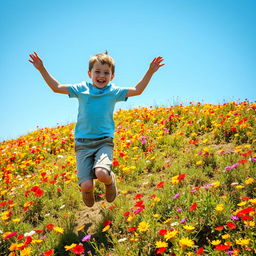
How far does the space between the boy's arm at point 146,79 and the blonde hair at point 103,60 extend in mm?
455

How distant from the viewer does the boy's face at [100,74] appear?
3730 mm

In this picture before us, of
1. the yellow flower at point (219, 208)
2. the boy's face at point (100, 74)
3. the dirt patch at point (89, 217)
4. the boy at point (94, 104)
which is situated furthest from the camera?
the boy's face at point (100, 74)

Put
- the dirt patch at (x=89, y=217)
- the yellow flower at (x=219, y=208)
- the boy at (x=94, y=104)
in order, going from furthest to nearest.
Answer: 1. the boy at (x=94, y=104)
2. the dirt patch at (x=89, y=217)
3. the yellow flower at (x=219, y=208)

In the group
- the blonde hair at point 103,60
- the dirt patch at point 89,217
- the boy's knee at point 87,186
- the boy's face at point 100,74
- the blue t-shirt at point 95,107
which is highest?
the blonde hair at point 103,60

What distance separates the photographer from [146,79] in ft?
12.4

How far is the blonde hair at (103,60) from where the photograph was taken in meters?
3.74

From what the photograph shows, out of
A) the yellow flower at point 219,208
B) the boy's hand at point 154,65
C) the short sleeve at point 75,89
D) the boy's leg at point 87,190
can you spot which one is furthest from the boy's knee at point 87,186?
the boy's hand at point 154,65

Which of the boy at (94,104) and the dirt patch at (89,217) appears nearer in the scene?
the dirt patch at (89,217)

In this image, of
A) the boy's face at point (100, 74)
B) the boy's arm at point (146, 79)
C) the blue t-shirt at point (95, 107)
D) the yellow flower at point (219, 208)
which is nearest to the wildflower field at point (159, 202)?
the yellow flower at point (219, 208)

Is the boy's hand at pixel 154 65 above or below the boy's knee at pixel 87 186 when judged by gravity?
above

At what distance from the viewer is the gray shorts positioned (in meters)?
3.48

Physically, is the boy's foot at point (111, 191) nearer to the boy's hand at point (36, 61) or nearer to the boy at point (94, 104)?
the boy at point (94, 104)

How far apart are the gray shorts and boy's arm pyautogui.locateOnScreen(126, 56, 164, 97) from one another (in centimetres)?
74

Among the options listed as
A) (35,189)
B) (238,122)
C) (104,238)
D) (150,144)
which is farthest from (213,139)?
(35,189)
